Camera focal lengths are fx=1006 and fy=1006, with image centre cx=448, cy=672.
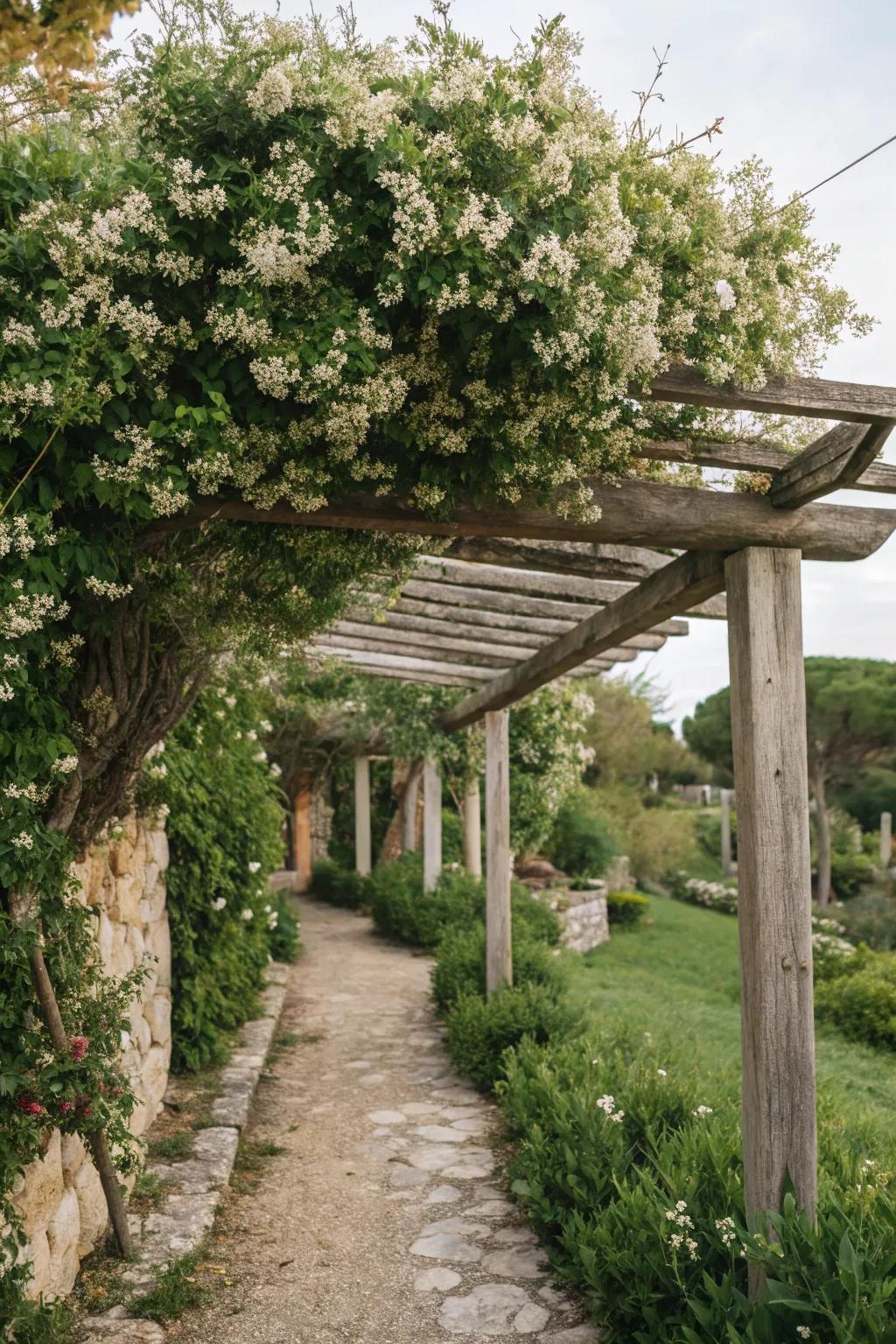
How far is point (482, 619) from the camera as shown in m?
5.67

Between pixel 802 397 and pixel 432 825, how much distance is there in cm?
867

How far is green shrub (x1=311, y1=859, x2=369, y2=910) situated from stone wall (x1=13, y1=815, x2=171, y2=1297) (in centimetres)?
850

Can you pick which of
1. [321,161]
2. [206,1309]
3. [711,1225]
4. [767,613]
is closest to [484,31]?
[321,161]

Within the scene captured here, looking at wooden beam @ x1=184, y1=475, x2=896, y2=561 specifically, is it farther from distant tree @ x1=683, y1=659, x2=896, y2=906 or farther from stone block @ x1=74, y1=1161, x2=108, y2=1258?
distant tree @ x1=683, y1=659, x2=896, y2=906

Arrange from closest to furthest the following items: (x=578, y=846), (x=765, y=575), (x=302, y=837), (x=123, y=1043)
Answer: (x=765, y=575)
(x=123, y=1043)
(x=578, y=846)
(x=302, y=837)

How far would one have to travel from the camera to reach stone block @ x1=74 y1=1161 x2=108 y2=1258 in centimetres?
359

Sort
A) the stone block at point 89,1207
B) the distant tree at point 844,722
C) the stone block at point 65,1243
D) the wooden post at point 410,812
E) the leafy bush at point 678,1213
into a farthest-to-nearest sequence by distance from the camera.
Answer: the distant tree at point 844,722 → the wooden post at point 410,812 → the stone block at point 89,1207 → the stone block at point 65,1243 → the leafy bush at point 678,1213

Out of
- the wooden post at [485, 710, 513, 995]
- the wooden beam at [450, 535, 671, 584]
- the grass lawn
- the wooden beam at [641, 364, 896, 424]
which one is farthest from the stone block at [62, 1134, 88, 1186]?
the wooden post at [485, 710, 513, 995]

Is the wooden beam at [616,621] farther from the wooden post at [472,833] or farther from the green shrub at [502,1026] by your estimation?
the wooden post at [472,833]

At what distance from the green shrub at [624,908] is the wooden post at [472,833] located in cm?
412

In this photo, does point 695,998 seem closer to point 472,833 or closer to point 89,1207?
point 472,833

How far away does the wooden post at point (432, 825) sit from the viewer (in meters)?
10.9

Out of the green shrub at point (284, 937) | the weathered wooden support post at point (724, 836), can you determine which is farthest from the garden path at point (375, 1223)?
the weathered wooden support post at point (724, 836)

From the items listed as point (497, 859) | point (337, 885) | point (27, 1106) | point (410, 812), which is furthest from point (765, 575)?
point (337, 885)
